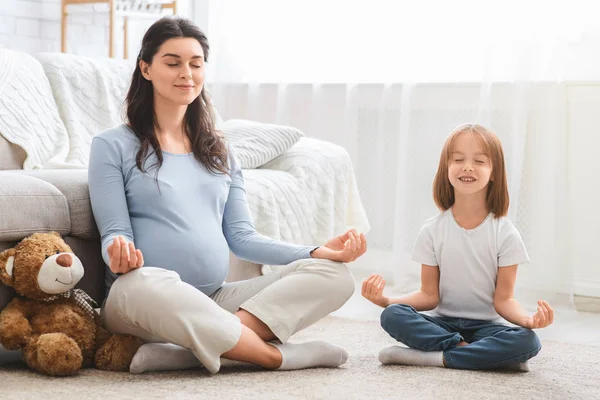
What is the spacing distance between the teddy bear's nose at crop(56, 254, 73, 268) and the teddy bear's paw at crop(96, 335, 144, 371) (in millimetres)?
170

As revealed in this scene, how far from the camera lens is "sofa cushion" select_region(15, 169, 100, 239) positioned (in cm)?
184

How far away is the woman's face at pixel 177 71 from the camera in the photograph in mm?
1875

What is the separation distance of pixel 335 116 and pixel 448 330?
5.73ft

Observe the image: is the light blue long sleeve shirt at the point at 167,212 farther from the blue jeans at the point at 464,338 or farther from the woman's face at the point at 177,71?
the blue jeans at the point at 464,338

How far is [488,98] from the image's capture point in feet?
10.2

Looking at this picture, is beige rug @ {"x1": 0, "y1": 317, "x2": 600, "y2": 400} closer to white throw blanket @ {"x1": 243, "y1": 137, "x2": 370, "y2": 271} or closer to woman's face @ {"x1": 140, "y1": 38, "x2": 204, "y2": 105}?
woman's face @ {"x1": 140, "y1": 38, "x2": 204, "y2": 105}

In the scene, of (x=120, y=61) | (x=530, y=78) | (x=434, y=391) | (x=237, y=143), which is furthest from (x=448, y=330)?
(x=120, y=61)

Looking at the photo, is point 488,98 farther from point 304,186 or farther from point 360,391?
point 360,391

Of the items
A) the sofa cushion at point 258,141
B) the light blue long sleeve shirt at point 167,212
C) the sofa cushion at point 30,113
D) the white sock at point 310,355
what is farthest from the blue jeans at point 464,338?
the sofa cushion at point 30,113

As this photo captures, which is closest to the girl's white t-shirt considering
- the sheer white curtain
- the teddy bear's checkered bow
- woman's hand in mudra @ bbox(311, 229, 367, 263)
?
woman's hand in mudra @ bbox(311, 229, 367, 263)

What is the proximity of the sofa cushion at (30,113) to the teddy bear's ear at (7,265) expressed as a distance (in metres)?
0.83

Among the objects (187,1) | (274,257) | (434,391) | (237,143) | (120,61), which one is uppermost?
(187,1)

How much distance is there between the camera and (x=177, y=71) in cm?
188

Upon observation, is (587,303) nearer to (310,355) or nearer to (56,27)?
(310,355)
